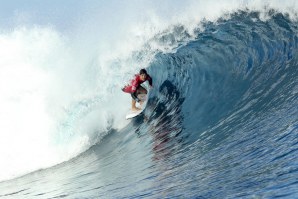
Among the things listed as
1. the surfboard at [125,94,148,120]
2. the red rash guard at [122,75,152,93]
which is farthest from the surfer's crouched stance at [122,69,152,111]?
the surfboard at [125,94,148,120]

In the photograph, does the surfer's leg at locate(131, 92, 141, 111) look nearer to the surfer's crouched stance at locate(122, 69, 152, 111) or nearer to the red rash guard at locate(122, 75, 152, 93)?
the surfer's crouched stance at locate(122, 69, 152, 111)

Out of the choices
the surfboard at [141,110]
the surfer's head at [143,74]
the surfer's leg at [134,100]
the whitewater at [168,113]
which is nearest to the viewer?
the whitewater at [168,113]

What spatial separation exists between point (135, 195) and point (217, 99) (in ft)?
13.5

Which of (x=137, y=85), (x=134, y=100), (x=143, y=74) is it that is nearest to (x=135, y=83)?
(x=137, y=85)

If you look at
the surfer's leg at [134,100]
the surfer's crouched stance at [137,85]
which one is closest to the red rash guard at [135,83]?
→ the surfer's crouched stance at [137,85]

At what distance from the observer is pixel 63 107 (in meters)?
14.1

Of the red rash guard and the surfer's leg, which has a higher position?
the red rash guard

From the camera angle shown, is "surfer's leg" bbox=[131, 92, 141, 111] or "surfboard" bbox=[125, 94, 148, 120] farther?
"surfboard" bbox=[125, 94, 148, 120]

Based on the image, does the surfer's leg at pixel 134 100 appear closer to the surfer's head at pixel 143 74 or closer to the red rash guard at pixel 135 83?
the red rash guard at pixel 135 83

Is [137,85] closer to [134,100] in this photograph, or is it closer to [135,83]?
[135,83]

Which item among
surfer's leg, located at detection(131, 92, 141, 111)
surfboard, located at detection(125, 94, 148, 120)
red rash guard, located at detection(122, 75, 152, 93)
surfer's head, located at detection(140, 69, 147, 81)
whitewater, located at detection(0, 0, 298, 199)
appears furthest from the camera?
surfboard, located at detection(125, 94, 148, 120)

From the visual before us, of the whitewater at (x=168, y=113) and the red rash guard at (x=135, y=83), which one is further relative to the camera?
the red rash guard at (x=135, y=83)

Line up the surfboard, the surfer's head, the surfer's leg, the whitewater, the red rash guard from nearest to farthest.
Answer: the whitewater → the surfer's head → the red rash guard → the surfer's leg → the surfboard

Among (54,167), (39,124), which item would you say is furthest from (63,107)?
(54,167)
